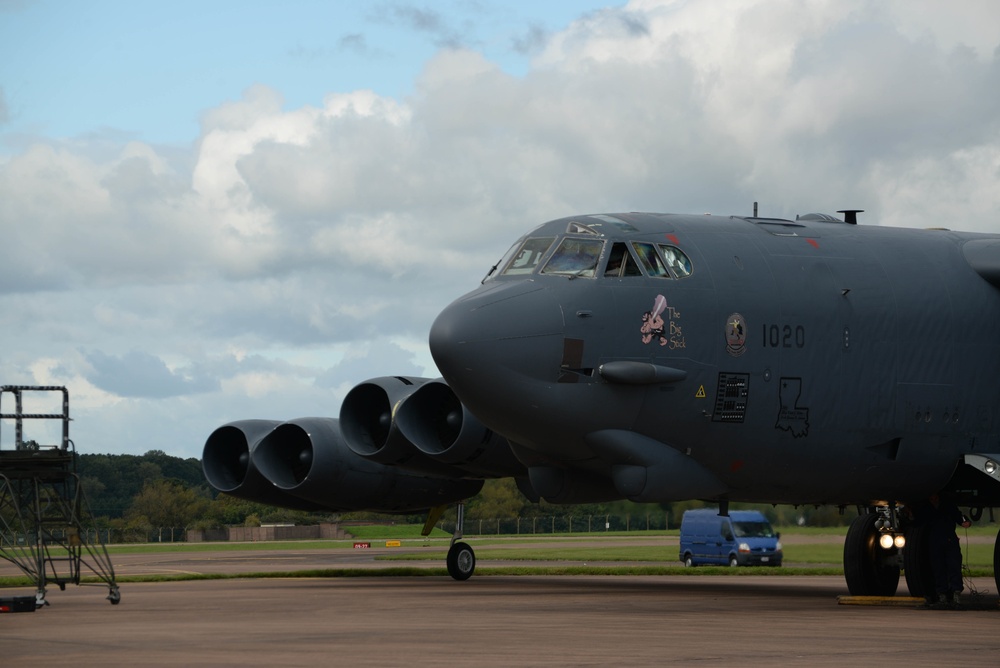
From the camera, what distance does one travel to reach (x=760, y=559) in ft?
127

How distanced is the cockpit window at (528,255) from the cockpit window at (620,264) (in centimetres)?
86

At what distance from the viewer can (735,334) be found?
17.9m

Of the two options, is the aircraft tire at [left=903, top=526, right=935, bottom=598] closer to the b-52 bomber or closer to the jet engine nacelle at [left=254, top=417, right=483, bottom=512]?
the b-52 bomber

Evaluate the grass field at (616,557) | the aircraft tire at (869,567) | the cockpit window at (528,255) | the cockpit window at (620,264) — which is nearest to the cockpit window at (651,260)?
the cockpit window at (620,264)

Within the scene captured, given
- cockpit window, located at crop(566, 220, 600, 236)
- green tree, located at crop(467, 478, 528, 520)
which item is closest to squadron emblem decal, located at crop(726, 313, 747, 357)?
cockpit window, located at crop(566, 220, 600, 236)

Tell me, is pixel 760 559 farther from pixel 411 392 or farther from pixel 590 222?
pixel 590 222

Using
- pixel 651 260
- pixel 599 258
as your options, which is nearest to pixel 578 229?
pixel 599 258

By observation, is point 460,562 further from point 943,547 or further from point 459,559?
point 943,547

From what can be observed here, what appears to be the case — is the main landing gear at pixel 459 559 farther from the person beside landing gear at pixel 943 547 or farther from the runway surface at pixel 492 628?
the person beside landing gear at pixel 943 547

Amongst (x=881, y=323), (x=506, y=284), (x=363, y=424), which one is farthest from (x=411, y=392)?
(x=881, y=323)

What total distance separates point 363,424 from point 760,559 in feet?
55.6

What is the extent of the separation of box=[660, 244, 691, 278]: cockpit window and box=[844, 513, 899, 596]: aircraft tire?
18.4 feet

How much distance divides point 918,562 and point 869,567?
4.26 ft

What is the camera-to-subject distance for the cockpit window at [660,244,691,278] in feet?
58.8
